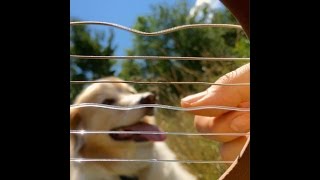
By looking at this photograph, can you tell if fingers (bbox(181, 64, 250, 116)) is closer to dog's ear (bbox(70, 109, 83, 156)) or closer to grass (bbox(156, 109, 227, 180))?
grass (bbox(156, 109, 227, 180))

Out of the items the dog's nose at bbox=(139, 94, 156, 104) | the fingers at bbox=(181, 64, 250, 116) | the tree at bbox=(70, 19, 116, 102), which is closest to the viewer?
the fingers at bbox=(181, 64, 250, 116)

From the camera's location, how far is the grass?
297 centimetres

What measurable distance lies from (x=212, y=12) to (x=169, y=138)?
16.2 feet

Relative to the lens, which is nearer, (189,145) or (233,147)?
(233,147)

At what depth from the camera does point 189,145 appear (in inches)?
131

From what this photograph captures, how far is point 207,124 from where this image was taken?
1291mm

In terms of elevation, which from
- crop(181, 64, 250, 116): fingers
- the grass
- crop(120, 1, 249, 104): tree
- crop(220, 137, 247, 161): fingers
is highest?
crop(120, 1, 249, 104): tree

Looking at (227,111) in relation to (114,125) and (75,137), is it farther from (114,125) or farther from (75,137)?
(114,125)

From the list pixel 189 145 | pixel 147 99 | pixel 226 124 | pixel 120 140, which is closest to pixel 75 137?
pixel 120 140

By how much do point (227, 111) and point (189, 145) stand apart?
2.12 metres

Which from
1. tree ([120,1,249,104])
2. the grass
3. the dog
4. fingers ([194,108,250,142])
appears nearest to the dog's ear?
the dog

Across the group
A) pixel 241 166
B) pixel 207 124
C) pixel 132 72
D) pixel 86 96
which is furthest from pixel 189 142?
pixel 132 72

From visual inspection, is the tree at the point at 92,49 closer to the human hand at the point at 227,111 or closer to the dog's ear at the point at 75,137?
the dog's ear at the point at 75,137
